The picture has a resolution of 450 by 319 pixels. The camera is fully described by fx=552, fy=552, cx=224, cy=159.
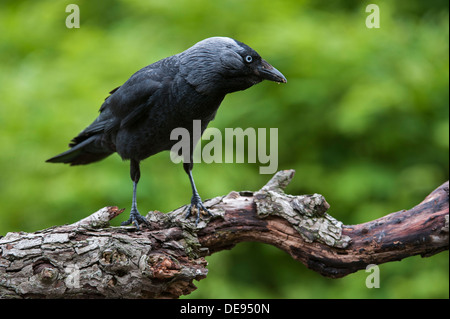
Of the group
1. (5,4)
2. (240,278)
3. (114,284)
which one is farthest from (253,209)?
(5,4)

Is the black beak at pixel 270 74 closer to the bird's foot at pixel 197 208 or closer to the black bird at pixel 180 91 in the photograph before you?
the black bird at pixel 180 91

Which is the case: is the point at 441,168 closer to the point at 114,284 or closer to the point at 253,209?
the point at 253,209

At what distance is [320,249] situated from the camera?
3434 mm

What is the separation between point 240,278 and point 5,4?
5753 millimetres

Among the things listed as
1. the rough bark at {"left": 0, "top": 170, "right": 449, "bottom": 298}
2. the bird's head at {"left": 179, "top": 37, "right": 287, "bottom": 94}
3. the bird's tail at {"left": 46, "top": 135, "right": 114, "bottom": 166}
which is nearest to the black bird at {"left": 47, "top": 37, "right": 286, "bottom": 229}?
the bird's head at {"left": 179, "top": 37, "right": 287, "bottom": 94}

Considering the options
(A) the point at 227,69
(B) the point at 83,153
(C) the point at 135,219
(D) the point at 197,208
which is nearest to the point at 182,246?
(D) the point at 197,208

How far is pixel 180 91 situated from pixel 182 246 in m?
1.08

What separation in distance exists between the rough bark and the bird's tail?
1.18 metres

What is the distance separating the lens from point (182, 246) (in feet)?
11.5

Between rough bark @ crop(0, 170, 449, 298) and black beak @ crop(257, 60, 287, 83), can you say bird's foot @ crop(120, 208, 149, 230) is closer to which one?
rough bark @ crop(0, 170, 449, 298)

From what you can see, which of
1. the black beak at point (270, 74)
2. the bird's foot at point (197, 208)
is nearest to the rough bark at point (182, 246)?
the bird's foot at point (197, 208)

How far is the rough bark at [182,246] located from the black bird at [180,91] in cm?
36

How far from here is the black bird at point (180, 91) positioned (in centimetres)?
378

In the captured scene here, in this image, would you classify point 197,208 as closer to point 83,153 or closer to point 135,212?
point 135,212
